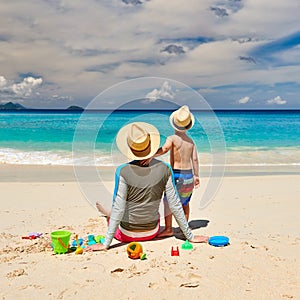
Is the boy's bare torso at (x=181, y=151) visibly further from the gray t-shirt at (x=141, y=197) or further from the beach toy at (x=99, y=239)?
the beach toy at (x=99, y=239)

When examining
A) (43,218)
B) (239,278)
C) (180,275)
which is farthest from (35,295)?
(43,218)

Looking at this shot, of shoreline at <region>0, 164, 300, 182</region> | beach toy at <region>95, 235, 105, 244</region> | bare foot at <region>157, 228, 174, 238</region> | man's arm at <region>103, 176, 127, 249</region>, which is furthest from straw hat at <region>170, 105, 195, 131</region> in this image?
shoreline at <region>0, 164, 300, 182</region>

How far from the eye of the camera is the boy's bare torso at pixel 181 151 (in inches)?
199

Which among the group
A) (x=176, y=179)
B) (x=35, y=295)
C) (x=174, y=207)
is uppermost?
(x=176, y=179)

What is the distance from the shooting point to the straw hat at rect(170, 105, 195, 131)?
4961mm

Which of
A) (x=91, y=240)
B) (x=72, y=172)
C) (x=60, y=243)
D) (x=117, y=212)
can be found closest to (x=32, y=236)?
(x=91, y=240)

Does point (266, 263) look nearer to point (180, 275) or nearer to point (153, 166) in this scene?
point (180, 275)

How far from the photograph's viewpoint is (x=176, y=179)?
5020mm

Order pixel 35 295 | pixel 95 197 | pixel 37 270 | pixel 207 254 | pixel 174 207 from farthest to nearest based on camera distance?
pixel 95 197
pixel 174 207
pixel 207 254
pixel 37 270
pixel 35 295

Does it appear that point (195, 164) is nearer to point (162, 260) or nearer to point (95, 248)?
point (162, 260)

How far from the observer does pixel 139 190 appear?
172 inches

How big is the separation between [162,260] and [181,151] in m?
1.59

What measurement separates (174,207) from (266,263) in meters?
1.20

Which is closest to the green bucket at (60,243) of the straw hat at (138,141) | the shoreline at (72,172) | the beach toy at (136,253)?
the beach toy at (136,253)
